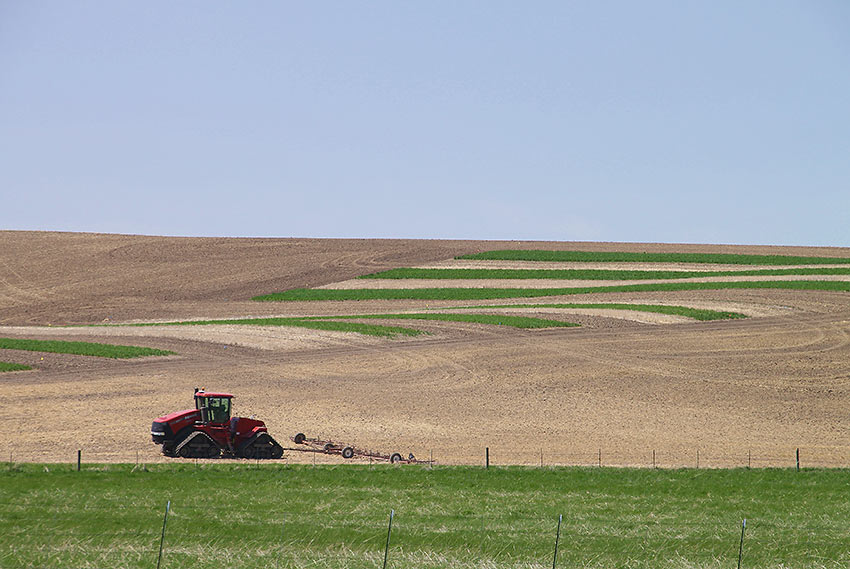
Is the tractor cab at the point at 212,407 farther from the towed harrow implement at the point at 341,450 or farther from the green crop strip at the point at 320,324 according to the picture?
the green crop strip at the point at 320,324

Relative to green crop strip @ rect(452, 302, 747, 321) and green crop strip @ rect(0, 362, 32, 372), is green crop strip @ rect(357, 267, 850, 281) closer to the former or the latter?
green crop strip @ rect(452, 302, 747, 321)

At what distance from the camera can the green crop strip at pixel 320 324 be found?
64.5 m

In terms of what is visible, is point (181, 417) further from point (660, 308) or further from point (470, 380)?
point (660, 308)

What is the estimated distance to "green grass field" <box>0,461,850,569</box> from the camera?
63.5 ft

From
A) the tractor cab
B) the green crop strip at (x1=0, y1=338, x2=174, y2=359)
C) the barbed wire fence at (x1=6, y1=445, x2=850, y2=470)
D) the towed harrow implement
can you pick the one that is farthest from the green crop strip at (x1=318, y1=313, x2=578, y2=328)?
the tractor cab

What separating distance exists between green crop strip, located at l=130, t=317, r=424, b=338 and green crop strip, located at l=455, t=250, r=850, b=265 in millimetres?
35622

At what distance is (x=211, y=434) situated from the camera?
1515 inches

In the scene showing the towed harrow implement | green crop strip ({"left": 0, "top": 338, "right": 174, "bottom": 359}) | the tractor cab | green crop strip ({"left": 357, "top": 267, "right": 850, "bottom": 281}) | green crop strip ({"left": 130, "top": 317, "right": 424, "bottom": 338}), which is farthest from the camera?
green crop strip ({"left": 357, "top": 267, "right": 850, "bottom": 281})

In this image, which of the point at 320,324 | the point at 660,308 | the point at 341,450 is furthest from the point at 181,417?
the point at 660,308

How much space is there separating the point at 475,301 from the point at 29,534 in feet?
201

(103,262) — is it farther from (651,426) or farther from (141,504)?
(141,504)

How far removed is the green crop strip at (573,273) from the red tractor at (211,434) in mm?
52206

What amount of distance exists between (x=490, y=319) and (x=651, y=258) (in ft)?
120

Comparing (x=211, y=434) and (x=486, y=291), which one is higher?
(x=486, y=291)
